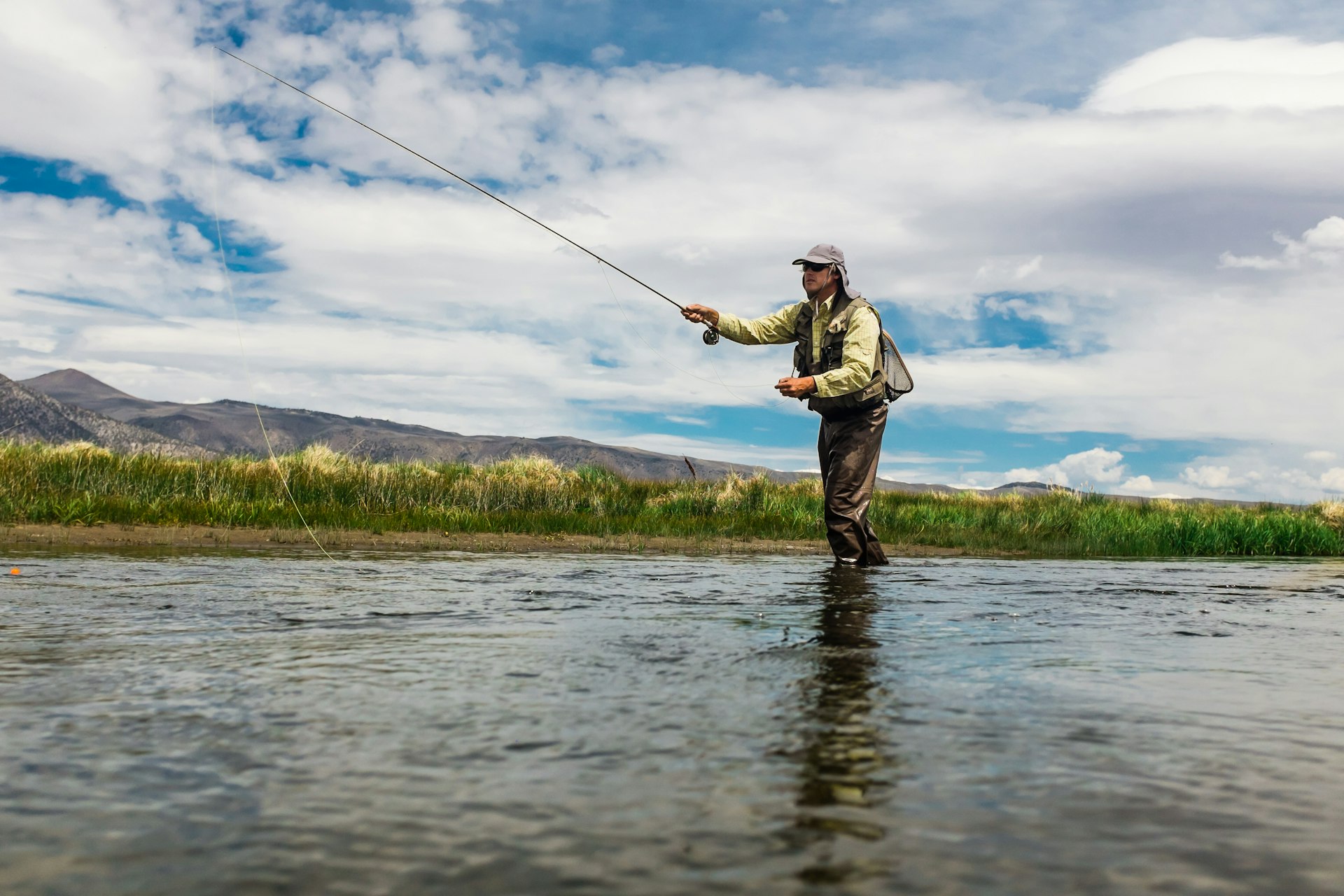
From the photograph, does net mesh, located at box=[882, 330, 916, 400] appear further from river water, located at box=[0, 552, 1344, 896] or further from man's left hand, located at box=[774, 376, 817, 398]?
river water, located at box=[0, 552, 1344, 896]

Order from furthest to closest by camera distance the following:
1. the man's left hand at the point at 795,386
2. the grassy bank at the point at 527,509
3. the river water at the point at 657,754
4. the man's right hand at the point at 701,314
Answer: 1. the grassy bank at the point at 527,509
2. the man's right hand at the point at 701,314
3. the man's left hand at the point at 795,386
4. the river water at the point at 657,754

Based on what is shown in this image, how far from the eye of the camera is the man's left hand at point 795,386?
838 centimetres

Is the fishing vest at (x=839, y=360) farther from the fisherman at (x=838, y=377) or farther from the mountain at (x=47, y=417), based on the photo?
the mountain at (x=47, y=417)

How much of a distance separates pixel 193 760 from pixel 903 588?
560cm

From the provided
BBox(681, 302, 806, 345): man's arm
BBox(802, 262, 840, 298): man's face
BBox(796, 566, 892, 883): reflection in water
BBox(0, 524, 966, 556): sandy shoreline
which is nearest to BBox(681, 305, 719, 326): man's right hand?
BBox(681, 302, 806, 345): man's arm

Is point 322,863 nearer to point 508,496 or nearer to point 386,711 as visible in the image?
point 386,711

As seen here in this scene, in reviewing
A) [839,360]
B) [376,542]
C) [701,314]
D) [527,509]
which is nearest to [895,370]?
[839,360]

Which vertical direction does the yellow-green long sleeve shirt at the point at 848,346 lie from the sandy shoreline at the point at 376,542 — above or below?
above

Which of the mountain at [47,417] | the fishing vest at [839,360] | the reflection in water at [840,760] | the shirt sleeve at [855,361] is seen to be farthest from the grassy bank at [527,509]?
the mountain at [47,417]

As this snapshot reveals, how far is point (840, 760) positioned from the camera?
2.46 m

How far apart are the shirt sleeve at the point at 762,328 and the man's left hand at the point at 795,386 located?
114 cm

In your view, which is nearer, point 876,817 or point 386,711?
point 876,817

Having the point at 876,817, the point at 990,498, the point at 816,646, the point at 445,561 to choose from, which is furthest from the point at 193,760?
the point at 990,498

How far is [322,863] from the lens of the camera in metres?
1.79
